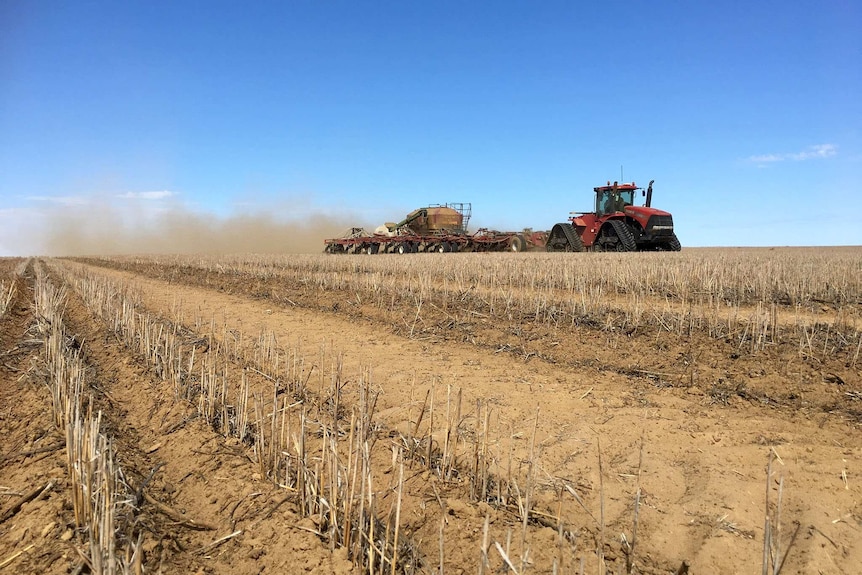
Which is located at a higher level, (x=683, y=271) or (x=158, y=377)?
(x=683, y=271)

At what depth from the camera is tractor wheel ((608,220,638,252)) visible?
19.4m

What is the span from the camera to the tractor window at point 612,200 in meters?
20.5

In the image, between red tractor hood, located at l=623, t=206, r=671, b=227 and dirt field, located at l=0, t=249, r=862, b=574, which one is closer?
dirt field, located at l=0, t=249, r=862, b=574

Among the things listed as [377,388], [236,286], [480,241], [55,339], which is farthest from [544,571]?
[480,241]

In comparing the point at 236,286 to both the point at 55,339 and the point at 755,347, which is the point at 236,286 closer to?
the point at 55,339

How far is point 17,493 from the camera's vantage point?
269 centimetres

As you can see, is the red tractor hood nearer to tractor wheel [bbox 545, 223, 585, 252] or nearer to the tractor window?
the tractor window

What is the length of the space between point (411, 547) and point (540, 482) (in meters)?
0.88

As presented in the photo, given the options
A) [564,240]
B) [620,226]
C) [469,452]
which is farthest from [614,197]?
[469,452]

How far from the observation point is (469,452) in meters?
3.16

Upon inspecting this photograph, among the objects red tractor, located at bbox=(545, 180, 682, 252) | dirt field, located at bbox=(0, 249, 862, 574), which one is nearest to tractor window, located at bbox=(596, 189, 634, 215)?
red tractor, located at bbox=(545, 180, 682, 252)

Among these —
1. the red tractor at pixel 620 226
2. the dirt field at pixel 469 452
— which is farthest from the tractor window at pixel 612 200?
the dirt field at pixel 469 452

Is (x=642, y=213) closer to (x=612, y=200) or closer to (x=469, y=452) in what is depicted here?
(x=612, y=200)

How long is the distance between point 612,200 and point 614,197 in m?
0.14
